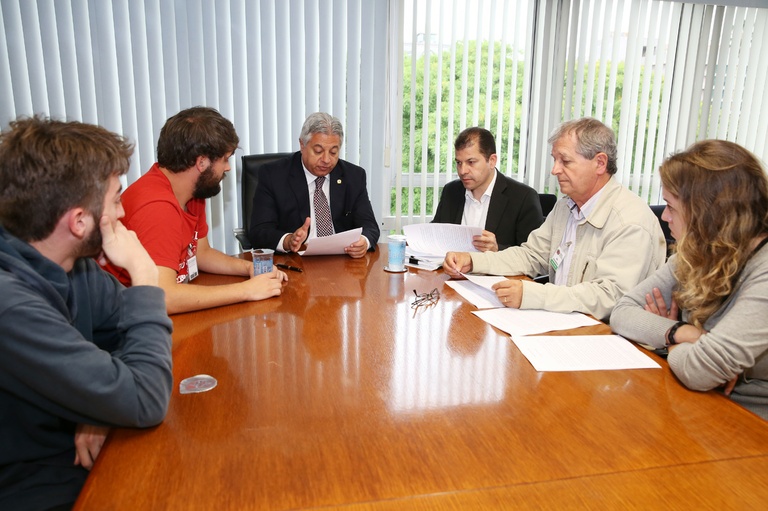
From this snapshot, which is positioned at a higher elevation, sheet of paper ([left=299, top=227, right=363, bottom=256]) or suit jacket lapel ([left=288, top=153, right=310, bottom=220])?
suit jacket lapel ([left=288, top=153, right=310, bottom=220])

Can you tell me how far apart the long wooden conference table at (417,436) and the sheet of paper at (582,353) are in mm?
36

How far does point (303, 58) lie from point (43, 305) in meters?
3.07

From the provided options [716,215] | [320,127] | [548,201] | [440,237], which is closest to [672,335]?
[716,215]

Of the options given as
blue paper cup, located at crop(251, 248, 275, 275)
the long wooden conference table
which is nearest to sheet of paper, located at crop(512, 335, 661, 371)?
the long wooden conference table

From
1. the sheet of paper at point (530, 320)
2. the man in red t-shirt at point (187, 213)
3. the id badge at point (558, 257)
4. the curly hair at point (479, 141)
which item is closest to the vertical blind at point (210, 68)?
the curly hair at point (479, 141)

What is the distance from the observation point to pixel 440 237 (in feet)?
8.48

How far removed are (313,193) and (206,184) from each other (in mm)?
1065

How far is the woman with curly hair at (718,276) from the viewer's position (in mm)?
1278

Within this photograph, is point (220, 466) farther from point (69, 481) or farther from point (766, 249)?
point (766, 249)

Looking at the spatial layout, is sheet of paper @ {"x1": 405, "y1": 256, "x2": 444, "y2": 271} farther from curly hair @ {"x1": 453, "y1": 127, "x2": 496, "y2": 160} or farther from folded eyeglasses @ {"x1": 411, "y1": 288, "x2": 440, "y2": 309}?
curly hair @ {"x1": 453, "y1": 127, "x2": 496, "y2": 160}

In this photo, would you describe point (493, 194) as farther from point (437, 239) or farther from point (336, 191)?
point (336, 191)

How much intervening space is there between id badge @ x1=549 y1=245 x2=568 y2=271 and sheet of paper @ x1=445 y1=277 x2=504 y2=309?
39 cm

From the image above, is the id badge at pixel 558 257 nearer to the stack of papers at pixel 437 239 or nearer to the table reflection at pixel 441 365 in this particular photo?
the stack of papers at pixel 437 239

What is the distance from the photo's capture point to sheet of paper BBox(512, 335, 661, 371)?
1.38 m
